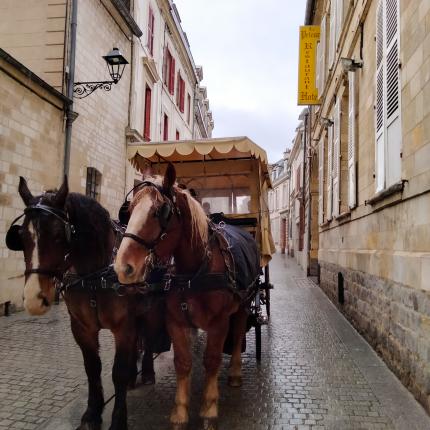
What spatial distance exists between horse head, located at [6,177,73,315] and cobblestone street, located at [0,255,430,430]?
53.0 inches

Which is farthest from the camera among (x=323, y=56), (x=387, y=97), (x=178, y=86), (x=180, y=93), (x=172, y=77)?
(x=180, y=93)

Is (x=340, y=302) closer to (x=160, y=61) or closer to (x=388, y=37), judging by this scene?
(x=388, y=37)

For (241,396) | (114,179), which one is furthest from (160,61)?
(241,396)

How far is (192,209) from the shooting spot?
315 cm

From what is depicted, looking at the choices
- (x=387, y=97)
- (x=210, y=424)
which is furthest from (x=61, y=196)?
(x=387, y=97)

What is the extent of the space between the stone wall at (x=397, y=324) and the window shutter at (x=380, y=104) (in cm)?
140

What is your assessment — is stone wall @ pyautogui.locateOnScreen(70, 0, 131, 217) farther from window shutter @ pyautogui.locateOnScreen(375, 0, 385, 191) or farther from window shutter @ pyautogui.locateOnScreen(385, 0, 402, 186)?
window shutter @ pyautogui.locateOnScreen(385, 0, 402, 186)

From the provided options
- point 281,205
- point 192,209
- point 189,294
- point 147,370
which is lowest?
point 147,370

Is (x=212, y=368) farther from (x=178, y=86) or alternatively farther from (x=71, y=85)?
(x=178, y=86)

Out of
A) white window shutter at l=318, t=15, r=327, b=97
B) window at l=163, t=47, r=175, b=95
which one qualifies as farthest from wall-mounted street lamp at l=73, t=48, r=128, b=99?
window at l=163, t=47, r=175, b=95

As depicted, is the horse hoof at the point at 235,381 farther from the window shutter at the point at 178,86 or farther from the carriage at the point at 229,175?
the window shutter at the point at 178,86

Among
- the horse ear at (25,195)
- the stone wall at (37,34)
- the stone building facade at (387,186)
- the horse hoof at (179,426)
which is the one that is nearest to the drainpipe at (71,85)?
the stone wall at (37,34)

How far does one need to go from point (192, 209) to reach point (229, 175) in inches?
134

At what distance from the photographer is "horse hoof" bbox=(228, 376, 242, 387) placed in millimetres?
4227
